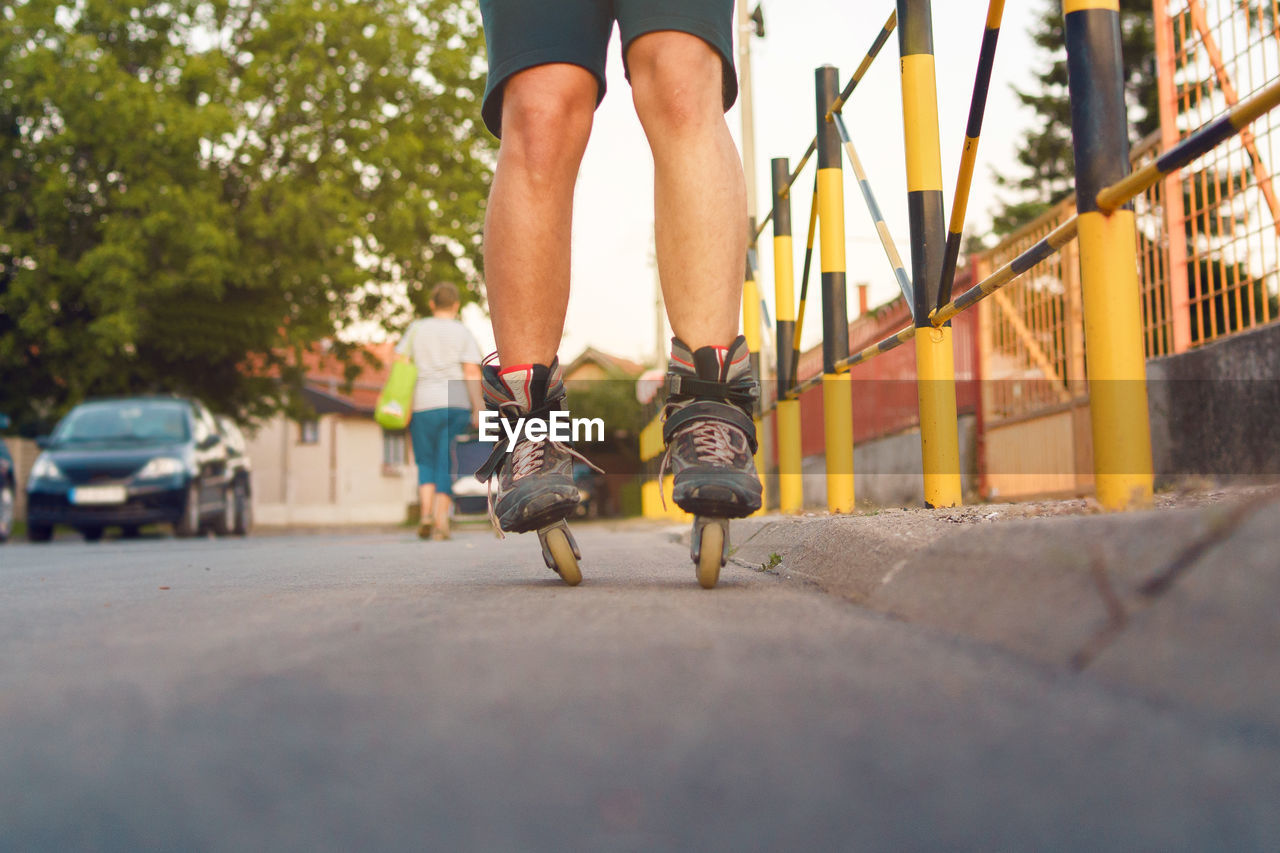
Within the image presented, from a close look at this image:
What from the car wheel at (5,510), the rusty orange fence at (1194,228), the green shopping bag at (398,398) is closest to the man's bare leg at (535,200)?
the rusty orange fence at (1194,228)

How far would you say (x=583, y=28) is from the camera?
7.12ft

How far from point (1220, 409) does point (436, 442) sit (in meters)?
4.68

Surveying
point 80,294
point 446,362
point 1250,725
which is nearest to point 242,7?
point 80,294


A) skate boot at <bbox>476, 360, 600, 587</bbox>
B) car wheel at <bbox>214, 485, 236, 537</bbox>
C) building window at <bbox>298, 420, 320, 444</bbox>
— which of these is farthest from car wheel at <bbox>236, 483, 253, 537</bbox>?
building window at <bbox>298, 420, 320, 444</bbox>

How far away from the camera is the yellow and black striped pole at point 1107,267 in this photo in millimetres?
1468

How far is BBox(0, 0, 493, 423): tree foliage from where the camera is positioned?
14.3 m

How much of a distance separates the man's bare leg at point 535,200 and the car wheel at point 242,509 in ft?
34.4

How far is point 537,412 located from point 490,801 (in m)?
1.51

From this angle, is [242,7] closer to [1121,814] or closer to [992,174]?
[992,174]

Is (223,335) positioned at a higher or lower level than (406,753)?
higher

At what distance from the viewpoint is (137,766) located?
0.73m

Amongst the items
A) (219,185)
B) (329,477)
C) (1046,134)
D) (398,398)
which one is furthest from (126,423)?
(329,477)

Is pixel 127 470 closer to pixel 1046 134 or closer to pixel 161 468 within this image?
Answer: pixel 161 468

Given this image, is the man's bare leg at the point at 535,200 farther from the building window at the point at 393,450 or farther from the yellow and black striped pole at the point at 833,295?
the building window at the point at 393,450
